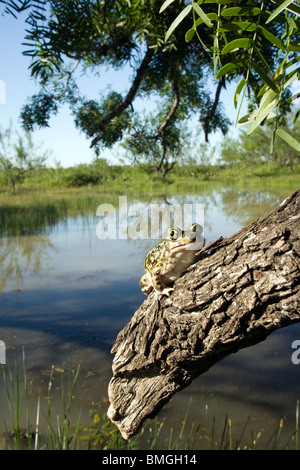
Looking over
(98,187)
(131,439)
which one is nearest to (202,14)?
(131,439)

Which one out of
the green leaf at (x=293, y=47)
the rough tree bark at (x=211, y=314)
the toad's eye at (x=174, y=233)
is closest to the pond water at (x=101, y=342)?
the rough tree bark at (x=211, y=314)

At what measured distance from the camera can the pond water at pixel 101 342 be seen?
313 centimetres

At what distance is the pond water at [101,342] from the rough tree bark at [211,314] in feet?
3.03

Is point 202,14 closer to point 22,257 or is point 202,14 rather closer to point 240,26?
point 240,26

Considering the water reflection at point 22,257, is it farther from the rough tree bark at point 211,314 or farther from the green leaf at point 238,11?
the green leaf at point 238,11

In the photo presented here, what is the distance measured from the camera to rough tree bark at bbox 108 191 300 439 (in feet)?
4.30

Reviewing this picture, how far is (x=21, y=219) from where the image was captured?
1234 centimetres

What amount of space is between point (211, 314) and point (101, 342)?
9.75 ft

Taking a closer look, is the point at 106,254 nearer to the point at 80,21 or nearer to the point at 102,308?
the point at 102,308

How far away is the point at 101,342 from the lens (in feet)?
14.0

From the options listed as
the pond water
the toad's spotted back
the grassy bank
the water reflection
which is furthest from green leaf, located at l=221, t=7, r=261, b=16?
the grassy bank

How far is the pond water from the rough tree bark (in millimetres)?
924

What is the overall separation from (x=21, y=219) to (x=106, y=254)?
222 inches

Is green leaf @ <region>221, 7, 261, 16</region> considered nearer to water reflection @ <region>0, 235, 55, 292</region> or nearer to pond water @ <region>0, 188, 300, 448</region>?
pond water @ <region>0, 188, 300, 448</region>
